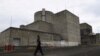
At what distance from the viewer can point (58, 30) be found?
47969 mm

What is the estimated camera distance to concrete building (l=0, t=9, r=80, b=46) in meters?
35.1

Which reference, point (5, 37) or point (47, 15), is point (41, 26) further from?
point (5, 37)

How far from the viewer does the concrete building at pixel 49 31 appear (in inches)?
1384

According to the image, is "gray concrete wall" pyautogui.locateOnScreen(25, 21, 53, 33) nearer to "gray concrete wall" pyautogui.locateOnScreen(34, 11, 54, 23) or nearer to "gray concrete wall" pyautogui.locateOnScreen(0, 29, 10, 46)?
"gray concrete wall" pyautogui.locateOnScreen(34, 11, 54, 23)

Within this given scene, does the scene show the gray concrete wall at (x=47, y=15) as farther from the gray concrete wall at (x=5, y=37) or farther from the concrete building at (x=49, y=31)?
the gray concrete wall at (x=5, y=37)

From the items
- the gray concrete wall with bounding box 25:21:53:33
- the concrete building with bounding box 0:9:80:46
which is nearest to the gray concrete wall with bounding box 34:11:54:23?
the concrete building with bounding box 0:9:80:46

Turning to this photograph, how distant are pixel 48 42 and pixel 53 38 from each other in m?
2.71

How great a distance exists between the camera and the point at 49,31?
48406 mm

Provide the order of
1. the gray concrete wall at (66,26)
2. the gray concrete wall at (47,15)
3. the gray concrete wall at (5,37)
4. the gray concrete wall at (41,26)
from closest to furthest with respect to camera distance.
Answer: the gray concrete wall at (5,37), the gray concrete wall at (41,26), the gray concrete wall at (66,26), the gray concrete wall at (47,15)

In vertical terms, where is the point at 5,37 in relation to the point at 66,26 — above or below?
below

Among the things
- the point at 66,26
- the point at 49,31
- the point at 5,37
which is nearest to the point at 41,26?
the point at 49,31

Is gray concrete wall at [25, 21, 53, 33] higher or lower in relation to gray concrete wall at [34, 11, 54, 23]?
lower

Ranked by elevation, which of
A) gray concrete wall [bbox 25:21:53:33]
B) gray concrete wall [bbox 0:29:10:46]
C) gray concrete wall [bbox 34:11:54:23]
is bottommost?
gray concrete wall [bbox 0:29:10:46]

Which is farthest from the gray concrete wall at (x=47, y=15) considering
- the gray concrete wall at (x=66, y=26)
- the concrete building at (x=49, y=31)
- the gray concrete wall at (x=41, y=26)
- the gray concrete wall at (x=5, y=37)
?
the gray concrete wall at (x=5, y=37)
